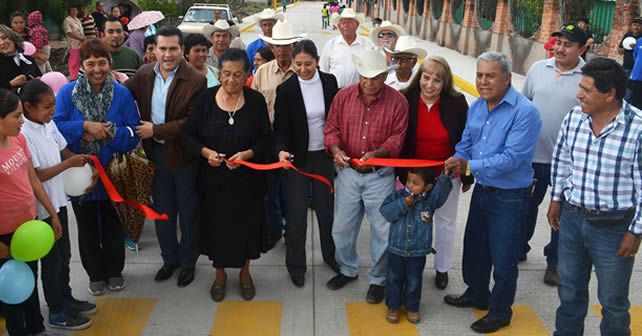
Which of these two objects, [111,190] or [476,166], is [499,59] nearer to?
[476,166]

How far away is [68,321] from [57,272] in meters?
0.47

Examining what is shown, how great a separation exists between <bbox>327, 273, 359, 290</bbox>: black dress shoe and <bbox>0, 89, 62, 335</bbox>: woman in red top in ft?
7.44

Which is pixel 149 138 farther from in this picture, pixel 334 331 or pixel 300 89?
pixel 334 331

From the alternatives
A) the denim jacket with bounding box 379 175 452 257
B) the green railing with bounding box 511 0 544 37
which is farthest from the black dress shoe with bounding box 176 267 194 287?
the green railing with bounding box 511 0 544 37

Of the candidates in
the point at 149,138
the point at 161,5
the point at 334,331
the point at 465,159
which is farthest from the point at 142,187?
the point at 161,5

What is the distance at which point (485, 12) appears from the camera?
2370 cm

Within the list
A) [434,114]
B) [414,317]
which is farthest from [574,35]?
[414,317]

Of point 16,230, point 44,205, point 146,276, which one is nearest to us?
point 16,230

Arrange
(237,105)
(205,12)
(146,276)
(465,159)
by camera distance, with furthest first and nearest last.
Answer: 1. (205,12)
2. (146,276)
3. (237,105)
4. (465,159)

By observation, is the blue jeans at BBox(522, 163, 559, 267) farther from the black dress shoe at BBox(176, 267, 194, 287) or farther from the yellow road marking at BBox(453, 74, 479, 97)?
the yellow road marking at BBox(453, 74, 479, 97)

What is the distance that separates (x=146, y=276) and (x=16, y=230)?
1.79 m

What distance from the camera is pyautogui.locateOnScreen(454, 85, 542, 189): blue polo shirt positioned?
3854mm

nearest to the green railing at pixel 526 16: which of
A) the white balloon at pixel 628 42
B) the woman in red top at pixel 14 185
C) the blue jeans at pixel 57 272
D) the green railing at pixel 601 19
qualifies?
the green railing at pixel 601 19

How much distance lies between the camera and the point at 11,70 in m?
6.50
